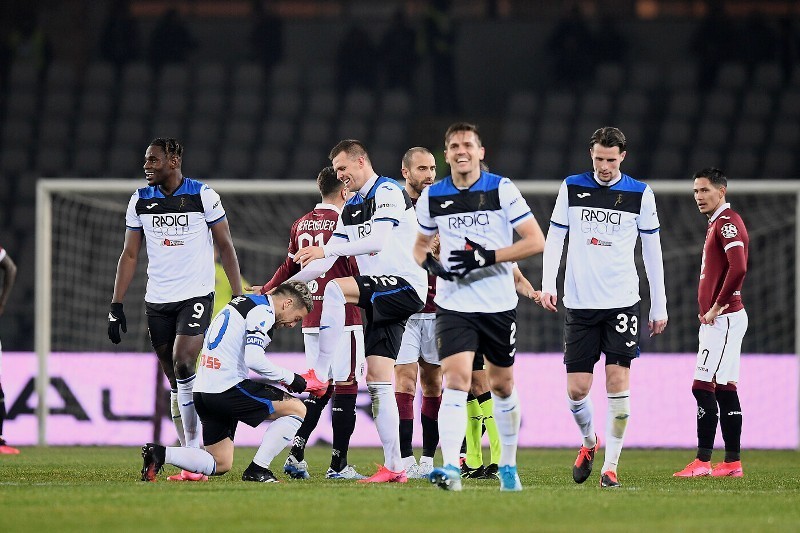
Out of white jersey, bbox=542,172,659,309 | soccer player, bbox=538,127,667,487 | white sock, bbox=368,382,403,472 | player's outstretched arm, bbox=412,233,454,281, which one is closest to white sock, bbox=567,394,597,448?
soccer player, bbox=538,127,667,487

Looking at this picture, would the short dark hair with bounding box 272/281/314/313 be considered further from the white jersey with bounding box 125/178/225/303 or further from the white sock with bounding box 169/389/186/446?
the white sock with bounding box 169/389/186/446

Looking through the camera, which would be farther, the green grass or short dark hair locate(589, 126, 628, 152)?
short dark hair locate(589, 126, 628, 152)

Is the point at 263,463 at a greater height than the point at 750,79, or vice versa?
the point at 750,79

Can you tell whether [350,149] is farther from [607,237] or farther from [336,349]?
[607,237]

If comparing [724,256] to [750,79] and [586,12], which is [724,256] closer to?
[750,79]

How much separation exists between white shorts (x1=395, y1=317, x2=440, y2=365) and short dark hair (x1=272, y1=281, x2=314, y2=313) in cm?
115

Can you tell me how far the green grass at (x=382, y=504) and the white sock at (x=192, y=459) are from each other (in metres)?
0.14

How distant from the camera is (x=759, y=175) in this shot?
19531 mm

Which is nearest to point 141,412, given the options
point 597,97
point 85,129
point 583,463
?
point 583,463

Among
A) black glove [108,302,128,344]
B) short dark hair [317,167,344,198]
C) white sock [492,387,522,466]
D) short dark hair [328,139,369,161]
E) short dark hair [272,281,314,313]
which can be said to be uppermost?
short dark hair [328,139,369,161]

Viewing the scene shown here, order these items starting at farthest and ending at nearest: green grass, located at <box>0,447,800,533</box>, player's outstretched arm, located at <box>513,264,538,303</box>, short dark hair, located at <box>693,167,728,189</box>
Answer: short dark hair, located at <box>693,167,728,189</box> < player's outstretched arm, located at <box>513,264,538,303</box> < green grass, located at <box>0,447,800,533</box>

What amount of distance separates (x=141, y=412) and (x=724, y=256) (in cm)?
660

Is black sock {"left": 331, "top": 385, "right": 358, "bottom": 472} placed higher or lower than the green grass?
higher

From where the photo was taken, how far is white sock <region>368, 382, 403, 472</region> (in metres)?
8.27
